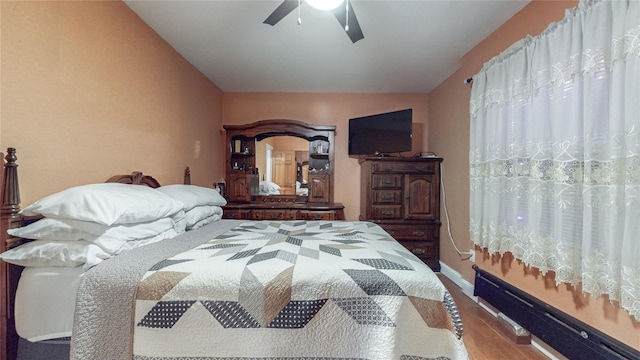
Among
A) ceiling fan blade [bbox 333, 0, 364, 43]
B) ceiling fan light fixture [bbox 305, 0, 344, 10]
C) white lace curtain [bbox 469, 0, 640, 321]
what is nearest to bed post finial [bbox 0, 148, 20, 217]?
ceiling fan light fixture [bbox 305, 0, 344, 10]

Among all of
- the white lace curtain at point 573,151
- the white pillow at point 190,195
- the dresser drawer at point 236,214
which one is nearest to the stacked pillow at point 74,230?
the white pillow at point 190,195

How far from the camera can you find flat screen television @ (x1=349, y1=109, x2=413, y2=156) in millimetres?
3283

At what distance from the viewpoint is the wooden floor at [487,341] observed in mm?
1713

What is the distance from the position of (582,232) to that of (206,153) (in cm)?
355

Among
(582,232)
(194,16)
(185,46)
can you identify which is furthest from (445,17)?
(185,46)

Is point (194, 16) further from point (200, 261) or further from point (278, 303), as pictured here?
point (278, 303)

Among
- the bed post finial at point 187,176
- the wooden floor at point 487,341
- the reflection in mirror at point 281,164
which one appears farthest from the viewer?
the reflection in mirror at point 281,164

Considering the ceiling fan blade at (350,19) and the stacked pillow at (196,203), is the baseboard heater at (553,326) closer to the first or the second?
the ceiling fan blade at (350,19)

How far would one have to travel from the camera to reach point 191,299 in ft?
3.31

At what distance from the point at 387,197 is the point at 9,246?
311 centimetres

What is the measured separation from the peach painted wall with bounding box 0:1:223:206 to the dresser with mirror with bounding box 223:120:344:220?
3.57 feet

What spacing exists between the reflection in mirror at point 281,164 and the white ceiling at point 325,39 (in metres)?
0.82

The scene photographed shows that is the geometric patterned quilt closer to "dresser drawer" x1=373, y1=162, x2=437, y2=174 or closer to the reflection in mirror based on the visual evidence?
"dresser drawer" x1=373, y1=162, x2=437, y2=174

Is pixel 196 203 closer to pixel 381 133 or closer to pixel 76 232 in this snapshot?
pixel 76 232
